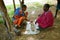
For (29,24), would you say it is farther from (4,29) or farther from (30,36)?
(4,29)

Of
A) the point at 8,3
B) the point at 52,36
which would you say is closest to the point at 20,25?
the point at 52,36

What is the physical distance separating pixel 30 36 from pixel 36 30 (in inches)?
13.5

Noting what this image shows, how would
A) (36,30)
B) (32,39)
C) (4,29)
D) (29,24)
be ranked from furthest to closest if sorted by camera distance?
(29,24)
(36,30)
(32,39)
(4,29)

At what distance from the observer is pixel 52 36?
3543 millimetres

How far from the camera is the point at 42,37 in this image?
349 centimetres

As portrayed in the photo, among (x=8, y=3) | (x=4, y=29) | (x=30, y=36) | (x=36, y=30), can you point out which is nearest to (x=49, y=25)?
(x=36, y=30)

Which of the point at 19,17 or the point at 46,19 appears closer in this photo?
the point at 46,19

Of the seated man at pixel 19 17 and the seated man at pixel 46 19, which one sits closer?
the seated man at pixel 46 19

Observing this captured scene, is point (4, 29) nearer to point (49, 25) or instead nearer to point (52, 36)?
point (52, 36)

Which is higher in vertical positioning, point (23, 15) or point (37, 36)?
point (23, 15)

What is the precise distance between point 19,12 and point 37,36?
0.85 metres

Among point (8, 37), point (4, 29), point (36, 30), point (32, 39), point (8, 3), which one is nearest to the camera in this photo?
point (8, 37)

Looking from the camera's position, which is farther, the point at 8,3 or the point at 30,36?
the point at 8,3

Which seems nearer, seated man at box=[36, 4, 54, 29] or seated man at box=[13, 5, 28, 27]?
seated man at box=[36, 4, 54, 29]
